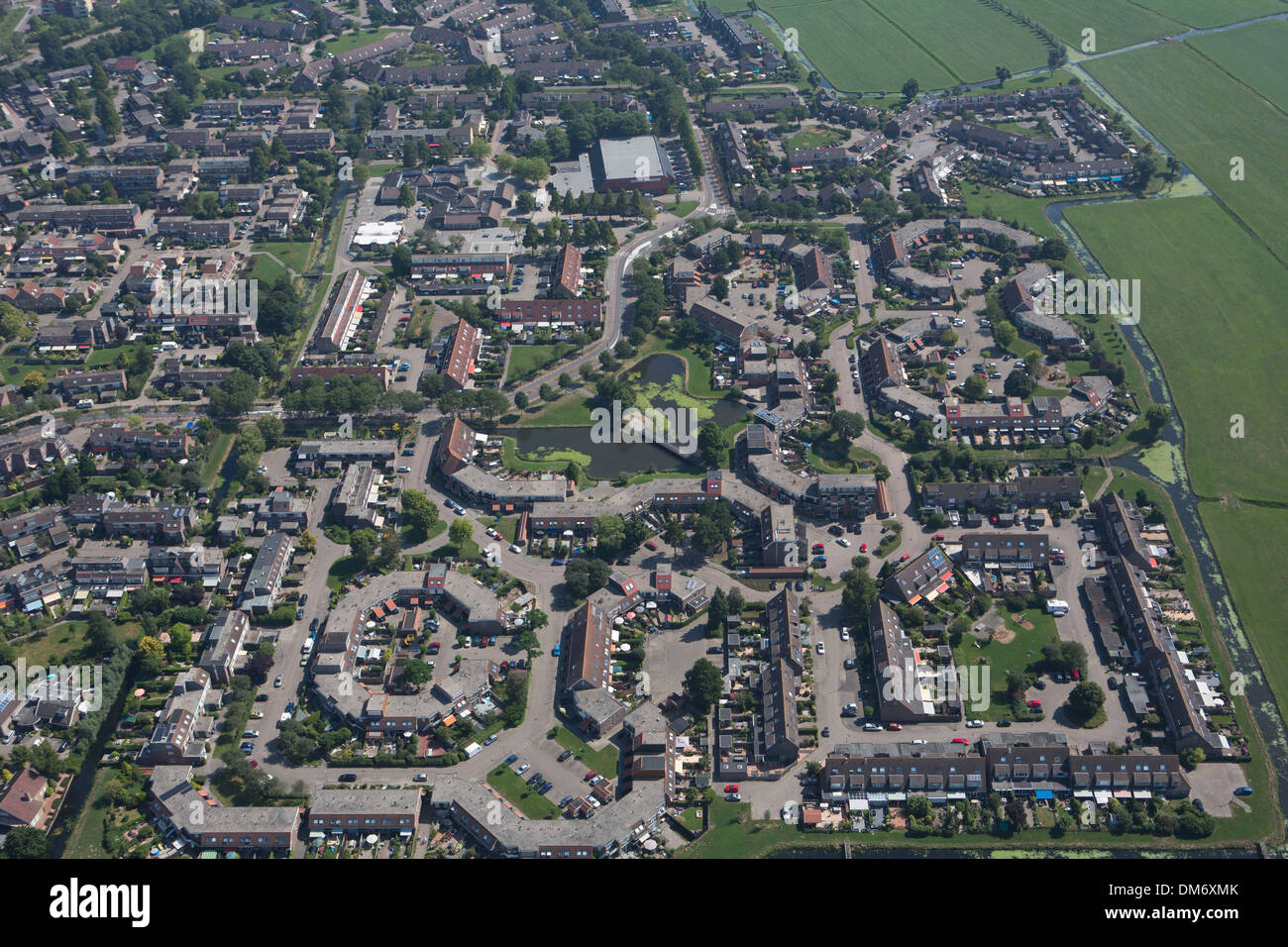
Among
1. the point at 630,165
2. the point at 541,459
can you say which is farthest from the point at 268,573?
the point at 630,165

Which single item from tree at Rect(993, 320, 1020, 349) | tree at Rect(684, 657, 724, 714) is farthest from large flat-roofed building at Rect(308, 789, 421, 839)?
tree at Rect(993, 320, 1020, 349)

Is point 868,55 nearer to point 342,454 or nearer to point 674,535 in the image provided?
point 674,535

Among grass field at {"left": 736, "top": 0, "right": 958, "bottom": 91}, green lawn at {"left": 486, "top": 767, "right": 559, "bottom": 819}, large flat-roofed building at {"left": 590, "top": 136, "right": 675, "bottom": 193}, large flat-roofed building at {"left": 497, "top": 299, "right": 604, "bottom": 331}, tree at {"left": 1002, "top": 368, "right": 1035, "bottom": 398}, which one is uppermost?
grass field at {"left": 736, "top": 0, "right": 958, "bottom": 91}

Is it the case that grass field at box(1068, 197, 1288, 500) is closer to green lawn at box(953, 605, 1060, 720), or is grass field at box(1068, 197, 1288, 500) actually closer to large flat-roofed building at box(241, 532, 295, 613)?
green lawn at box(953, 605, 1060, 720)

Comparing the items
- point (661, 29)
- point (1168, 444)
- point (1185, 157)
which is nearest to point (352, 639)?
point (1168, 444)

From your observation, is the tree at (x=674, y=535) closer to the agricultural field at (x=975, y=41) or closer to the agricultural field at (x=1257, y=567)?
the agricultural field at (x=1257, y=567)

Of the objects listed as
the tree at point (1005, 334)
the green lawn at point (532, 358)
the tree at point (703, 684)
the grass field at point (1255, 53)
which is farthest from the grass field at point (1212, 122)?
the tree at point (703, 684)
